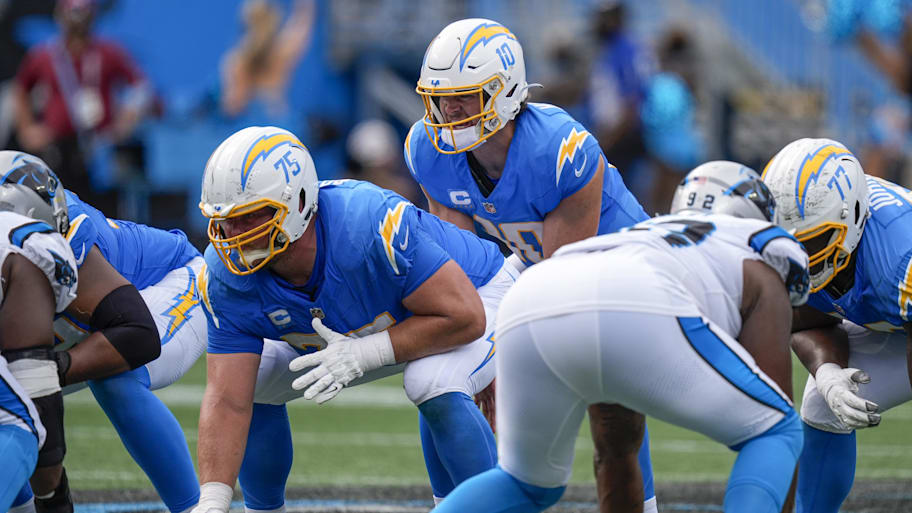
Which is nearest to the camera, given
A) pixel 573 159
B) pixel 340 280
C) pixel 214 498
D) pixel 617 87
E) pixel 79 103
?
pixel 214 498

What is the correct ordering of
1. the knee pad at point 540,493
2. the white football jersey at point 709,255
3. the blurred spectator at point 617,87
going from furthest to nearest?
the blurred spectator at point 617,87 → the knee pad at point 540,493 → the white football jersey at point 709,255

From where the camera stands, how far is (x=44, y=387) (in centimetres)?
362

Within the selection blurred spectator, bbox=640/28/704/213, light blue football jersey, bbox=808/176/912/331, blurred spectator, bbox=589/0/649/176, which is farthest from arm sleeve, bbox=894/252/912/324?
blurred spectator, bbox=640/28/704/213

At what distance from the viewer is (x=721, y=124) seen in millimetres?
14992

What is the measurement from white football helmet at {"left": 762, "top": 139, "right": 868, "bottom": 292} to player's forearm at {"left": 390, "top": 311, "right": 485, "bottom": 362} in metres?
1.16

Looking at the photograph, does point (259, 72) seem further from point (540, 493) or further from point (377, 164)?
point (540, 493)

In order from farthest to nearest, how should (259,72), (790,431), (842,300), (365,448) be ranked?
1. (259,72)
2. (365,448)
3. (842,300)
4. (790,431)

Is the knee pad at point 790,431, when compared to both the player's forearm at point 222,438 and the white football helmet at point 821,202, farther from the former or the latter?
the player's forearm at point 222,438

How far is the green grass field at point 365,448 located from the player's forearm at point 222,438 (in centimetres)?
242

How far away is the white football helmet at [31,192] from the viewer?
4.07 meters

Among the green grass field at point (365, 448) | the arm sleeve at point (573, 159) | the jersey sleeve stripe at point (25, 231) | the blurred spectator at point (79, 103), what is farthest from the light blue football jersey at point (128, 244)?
the blurred spectator at point (79, 103)

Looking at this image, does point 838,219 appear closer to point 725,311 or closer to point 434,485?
point 725,311

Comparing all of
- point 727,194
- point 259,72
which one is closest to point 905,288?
point 727,194

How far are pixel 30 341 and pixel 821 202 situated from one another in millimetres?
2607
